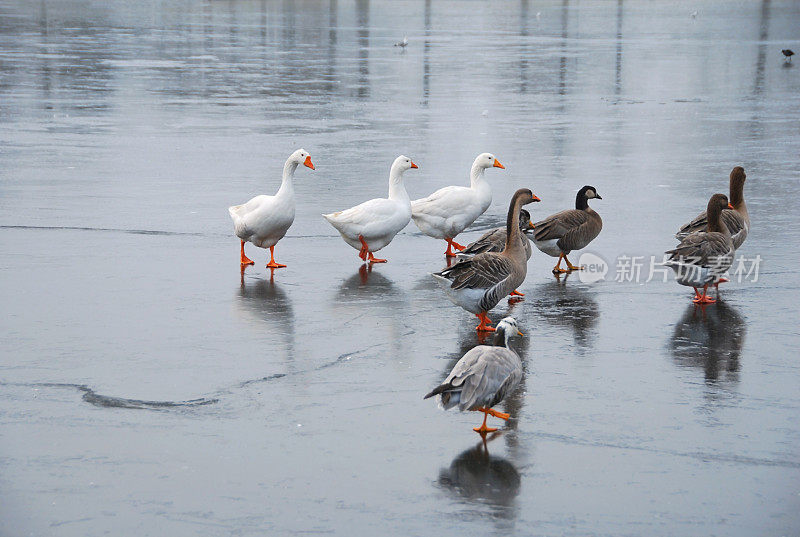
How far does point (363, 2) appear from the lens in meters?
78.2

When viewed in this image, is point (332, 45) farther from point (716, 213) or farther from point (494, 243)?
point (716, 213)

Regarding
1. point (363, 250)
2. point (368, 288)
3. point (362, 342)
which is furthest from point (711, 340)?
point (363, 250)

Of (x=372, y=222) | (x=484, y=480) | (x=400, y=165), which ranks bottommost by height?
(x=484, y=480)

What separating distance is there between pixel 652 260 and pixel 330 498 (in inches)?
237

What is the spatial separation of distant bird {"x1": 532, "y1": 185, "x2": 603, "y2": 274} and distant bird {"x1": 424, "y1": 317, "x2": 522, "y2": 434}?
3.79m

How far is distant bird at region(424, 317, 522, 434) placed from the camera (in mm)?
6688

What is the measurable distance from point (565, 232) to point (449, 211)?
1.40 meters

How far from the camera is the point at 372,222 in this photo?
11141mm

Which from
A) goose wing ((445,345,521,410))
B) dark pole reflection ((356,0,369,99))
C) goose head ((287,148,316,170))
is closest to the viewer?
goose wing ((445,345,521,410))

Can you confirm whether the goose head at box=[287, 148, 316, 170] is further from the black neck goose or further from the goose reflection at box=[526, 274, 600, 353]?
the black neck goose

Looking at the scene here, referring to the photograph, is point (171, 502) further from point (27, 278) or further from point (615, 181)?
point (615, 181)

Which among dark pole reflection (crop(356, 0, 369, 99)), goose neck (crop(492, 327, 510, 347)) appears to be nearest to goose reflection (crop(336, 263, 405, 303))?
goose neck (crop(492, 327, 510, 347))

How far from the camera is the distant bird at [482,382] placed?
6688 mm

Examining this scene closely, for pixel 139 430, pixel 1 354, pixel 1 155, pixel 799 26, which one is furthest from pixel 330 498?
pixel 799 26
